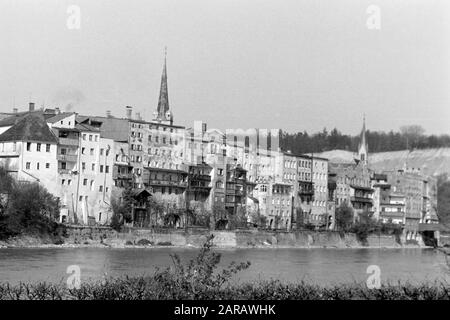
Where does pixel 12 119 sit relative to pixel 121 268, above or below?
above

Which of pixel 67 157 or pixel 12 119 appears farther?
pixel 12 119

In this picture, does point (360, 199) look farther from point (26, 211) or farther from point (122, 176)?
point (26, 211)

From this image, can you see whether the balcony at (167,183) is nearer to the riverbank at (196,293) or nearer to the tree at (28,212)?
the tree at (28,212)

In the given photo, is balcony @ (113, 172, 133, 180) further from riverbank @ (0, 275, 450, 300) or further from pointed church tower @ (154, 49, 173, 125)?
riverbank @ (0, 275, 450, 300)

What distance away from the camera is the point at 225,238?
298 ft

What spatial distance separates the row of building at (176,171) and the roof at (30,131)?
10 centimetres

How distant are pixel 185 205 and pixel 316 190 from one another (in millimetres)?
29430

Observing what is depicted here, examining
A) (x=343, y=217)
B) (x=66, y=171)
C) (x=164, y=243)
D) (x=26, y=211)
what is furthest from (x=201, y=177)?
(x=343, y=217)

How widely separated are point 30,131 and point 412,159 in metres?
110

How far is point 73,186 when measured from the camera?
8106 centimetres

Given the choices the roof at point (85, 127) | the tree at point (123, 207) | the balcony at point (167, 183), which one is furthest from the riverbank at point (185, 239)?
the roof at point (85, 127)

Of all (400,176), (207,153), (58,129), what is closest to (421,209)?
(400,176)

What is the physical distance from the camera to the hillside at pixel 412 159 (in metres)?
168

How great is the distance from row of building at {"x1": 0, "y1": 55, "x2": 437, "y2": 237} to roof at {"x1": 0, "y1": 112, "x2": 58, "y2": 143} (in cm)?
10
